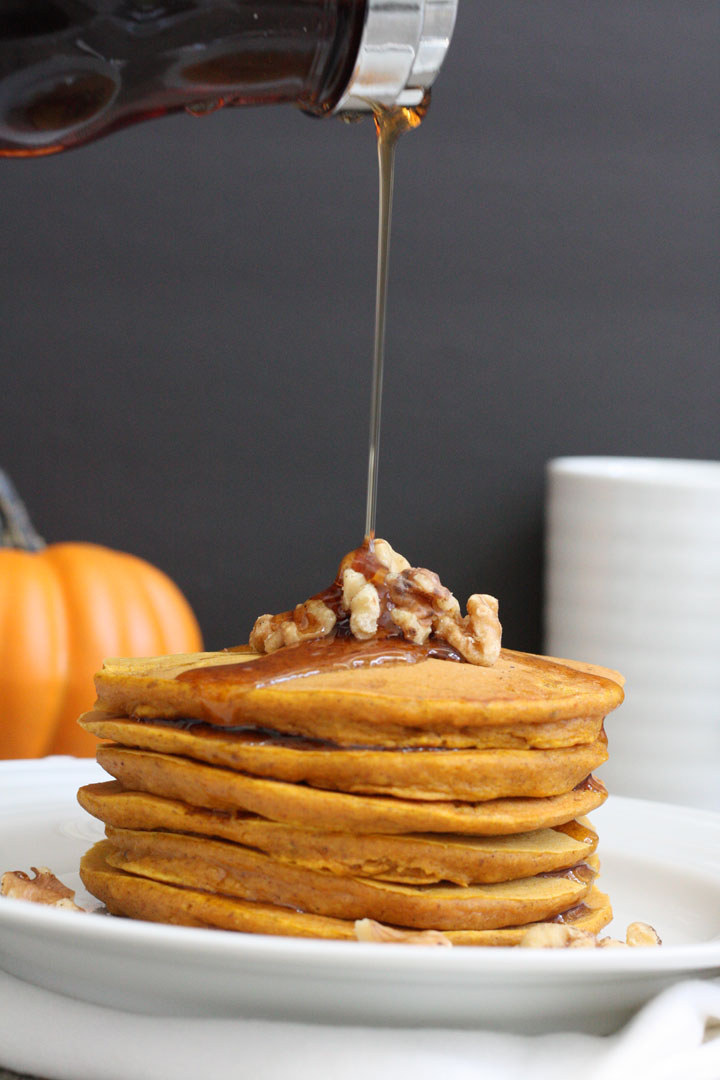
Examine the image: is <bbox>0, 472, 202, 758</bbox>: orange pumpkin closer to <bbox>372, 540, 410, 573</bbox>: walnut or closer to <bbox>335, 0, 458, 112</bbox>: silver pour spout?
<bbox>372, 540, 410, 573</bbox>: walnut

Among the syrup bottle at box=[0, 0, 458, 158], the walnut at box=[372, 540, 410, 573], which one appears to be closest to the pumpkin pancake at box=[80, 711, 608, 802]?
the walnut at box=[372, 540, 410, 573]

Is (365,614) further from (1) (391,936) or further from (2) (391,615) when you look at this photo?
(1) (391,936)

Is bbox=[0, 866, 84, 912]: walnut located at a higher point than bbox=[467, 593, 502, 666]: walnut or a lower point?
lower

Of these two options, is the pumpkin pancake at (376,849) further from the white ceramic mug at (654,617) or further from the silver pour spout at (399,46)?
the white ceramic mug at (654,617)

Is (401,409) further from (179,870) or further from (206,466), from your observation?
(179,870)

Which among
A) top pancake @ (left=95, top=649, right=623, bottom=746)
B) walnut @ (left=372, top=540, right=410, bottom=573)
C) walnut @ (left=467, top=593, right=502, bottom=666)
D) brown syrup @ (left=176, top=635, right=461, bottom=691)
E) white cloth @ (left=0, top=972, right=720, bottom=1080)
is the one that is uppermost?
walnut @ (left=372, top=540, right=410, bottom=573)

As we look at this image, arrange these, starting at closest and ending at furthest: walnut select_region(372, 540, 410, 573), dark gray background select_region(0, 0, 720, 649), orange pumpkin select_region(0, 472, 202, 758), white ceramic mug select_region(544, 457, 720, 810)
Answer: walnut select_region(372, 540, 410, 573) → white ceramic mug select_region(544, 457, 720, 810) → orange pumpkin select_region(0, 472, 202, 758) → dark gray background select_region(0, 0, 720, 649)

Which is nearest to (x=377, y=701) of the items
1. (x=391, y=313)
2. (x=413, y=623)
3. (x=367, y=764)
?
(x=367, y=764)
